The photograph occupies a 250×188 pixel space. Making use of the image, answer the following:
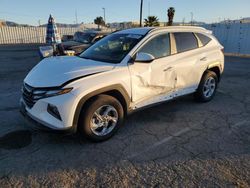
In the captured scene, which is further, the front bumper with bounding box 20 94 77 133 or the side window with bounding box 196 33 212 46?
the side window with bounding box 196 33 212 46

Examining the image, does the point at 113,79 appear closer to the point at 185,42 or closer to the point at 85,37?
the point at 185,42

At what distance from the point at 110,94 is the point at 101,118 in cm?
40

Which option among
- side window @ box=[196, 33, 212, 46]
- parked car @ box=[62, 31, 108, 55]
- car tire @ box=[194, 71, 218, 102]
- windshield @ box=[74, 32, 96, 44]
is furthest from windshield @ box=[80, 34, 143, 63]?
windshield @ box=[74, 32, 96, 44]

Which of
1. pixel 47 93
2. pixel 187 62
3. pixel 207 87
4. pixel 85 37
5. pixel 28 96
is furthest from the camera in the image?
pixel 85 37

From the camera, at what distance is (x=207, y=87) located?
568cm

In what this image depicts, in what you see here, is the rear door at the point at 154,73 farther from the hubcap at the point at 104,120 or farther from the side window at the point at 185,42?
the hubcap at the point at 104,120

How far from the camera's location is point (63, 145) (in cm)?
365

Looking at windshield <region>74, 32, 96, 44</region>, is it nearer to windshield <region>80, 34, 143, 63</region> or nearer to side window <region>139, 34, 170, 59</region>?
windshield <region>80, 34, 143, 63</region>

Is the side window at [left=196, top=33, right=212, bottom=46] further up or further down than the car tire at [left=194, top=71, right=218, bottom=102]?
further up

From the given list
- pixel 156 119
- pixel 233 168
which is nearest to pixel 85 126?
pixel 156 119

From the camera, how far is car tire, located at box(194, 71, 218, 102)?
5422mm

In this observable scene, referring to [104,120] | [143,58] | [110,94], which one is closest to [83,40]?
[143,58]

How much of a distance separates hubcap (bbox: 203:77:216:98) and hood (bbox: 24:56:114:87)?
2811 mm

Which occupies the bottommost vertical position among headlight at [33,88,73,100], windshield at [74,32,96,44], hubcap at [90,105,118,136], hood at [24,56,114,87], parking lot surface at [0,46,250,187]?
parking lot surface at [0,46,250,187]
